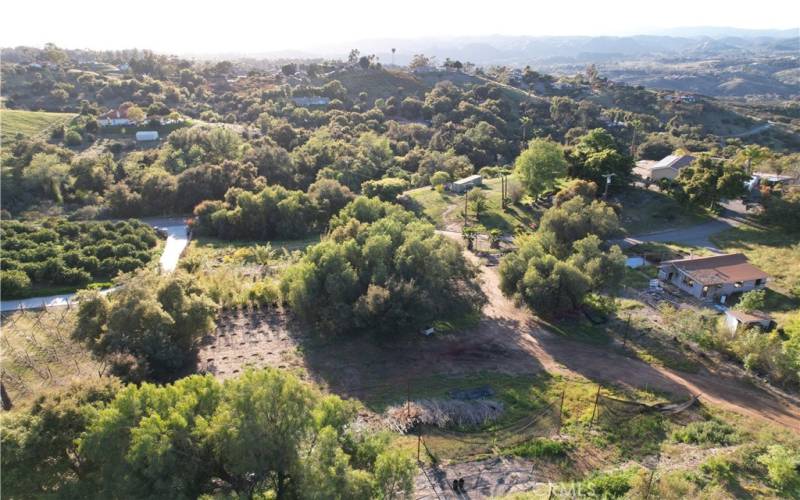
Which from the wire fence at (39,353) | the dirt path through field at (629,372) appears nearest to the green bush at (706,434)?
the dirt path through field at (629,372)

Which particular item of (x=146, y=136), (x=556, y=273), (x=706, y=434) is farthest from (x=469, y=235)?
(x=146, y=136)

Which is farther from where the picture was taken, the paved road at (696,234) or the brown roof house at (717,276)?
the paved road at (696,234)

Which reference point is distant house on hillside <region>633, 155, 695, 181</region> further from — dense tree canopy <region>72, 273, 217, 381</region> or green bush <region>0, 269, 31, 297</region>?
green bush <region>0, 269, 31, 297</region>

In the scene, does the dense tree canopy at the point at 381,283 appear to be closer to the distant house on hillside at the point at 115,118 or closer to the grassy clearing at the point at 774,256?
the grassy clearing at the point at 774,256

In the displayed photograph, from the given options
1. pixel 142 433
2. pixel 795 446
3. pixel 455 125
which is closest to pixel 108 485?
pixel 142 433

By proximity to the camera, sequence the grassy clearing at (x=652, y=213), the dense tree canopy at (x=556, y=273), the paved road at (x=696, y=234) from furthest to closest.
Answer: the grassy clearing at (x=652, y=213) < the paved road at (x=696, y=234) < the dense tree canopy at (x=556, y=273)

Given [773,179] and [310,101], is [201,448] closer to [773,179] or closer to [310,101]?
[773,179]

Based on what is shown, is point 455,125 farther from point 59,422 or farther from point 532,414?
point 59,422
